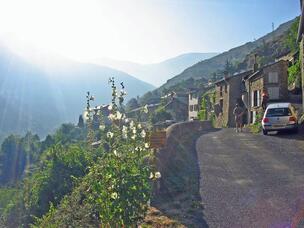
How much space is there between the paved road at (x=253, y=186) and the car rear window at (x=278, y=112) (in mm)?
4955

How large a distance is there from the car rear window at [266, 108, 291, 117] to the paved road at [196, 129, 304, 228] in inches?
195

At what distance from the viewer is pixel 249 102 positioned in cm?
4319

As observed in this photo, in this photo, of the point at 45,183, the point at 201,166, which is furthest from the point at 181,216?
the point at 45,183

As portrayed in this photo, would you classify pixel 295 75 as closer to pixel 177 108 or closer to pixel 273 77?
pixel 273 77

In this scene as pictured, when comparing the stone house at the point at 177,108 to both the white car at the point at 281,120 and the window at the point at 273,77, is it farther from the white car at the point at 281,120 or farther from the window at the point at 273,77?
the white car at the point at 281,120

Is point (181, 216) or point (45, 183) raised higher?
point (181, 216)

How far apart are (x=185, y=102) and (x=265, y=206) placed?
91.0 m

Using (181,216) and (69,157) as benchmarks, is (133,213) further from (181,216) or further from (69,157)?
(69,157)

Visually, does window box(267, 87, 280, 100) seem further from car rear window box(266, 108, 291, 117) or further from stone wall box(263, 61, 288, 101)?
car rear window box(266, 108, 291, 117)

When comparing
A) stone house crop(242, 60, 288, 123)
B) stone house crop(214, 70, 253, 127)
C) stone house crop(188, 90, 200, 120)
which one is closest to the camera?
stone house crop(242, 60, 288, 123)

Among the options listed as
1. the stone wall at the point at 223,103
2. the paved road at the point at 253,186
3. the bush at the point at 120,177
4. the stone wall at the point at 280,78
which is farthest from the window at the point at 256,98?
the bush at the point at 120,177

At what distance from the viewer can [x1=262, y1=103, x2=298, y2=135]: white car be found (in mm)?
19828

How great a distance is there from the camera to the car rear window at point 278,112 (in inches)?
787

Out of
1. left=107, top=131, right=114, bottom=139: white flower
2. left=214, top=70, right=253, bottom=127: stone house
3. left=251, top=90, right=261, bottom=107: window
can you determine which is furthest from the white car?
left=214, top=70, right=253, bottom=127: stone house
